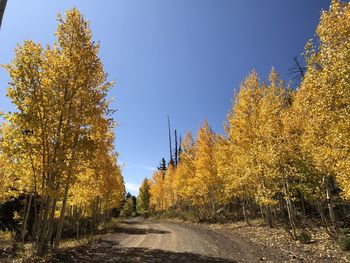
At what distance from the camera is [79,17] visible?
1241cm

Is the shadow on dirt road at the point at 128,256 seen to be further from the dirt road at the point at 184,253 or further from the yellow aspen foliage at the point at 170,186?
the yellow aspen foliage at the point at 170,186

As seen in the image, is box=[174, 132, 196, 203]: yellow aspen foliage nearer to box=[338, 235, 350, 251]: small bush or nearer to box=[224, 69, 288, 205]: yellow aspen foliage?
box=[224, 69, 288, 205]: yellow aspen foliage

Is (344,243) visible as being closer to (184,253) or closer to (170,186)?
(184,253)

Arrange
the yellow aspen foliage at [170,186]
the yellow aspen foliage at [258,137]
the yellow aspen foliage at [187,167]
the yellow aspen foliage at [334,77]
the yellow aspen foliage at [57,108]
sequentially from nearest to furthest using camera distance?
1. the yellow aspen foliage at [334,77]
2. the yellow aspen foliage at [57,108]
3. the yellow aspen foliage at [258,137]
4. the yellow aspen foliage at [187,167]
5. the yellow aspen foliage at [170,186]

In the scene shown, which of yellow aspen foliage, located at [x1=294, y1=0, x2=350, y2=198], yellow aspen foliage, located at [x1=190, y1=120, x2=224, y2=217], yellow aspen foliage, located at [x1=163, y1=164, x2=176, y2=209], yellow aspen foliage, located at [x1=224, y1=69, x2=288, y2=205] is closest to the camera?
yellow aspen foliage, located at [x1=294, y1=0, x2=350, y2=198]

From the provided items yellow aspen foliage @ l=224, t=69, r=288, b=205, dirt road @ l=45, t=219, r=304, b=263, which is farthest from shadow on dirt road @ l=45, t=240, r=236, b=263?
yellow aspen foliage @ l=224, t=69, r=288, b=205

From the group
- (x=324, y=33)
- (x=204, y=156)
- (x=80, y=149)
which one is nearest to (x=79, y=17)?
(x=80, y=149)

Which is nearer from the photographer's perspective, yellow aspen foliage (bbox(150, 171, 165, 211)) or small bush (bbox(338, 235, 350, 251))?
small bush (bbox(338, 235, 350, 251))

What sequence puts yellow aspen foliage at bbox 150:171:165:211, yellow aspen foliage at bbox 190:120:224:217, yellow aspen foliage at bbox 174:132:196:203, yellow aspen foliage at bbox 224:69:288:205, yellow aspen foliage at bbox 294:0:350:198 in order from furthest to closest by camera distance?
1. yellow aspen foliage at bbox 150:171:165:211
2. yellow aspen foliage at bbox 174:132:196:203
3. yellow aspen foliage at bbox 190:120:224:217
4. yellow aspen foliage at bbox 224:69:288:205
5. yellow aspen foliage at bbox 294:0:350:198

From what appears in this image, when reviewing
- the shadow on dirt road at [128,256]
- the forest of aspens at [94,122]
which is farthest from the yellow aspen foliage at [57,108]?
the shadow on dirt road at [128,256]

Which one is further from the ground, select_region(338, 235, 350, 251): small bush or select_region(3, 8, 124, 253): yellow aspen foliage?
select_region(3, 8, 124, 253): yellow aspen foliage

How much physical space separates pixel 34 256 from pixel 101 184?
11.9 meters

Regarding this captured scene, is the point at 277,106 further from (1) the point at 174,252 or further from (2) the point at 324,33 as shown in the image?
(1) the point at 174,252

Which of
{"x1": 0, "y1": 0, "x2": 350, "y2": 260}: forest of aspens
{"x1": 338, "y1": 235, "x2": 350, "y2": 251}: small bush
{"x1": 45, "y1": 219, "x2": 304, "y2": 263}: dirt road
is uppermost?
{"x1": 0, "y1": 0, "x2": 350, "y2": 260}: forest of aspens
